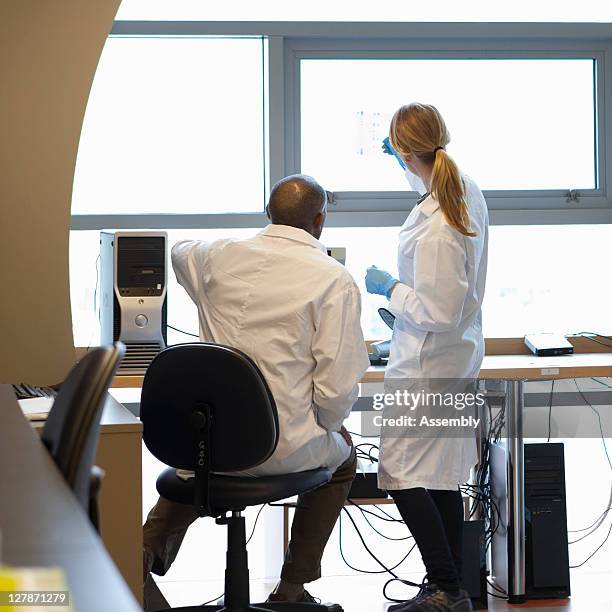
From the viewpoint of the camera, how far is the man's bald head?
237cm

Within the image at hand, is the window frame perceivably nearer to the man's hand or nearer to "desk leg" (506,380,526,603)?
"desk leg" (506,380,526,603)

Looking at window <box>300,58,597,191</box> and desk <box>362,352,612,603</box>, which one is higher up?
window <box>300,58,597,191</box>

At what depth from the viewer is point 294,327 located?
2.24 m

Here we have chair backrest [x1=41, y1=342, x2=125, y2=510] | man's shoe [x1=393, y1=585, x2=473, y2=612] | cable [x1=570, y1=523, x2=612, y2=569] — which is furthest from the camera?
cable [x1=570, y1=523, x2=612, y2=569]

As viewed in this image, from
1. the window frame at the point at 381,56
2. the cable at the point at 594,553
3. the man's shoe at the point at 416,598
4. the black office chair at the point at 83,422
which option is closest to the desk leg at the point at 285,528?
the man's shoe at the point at 416,598

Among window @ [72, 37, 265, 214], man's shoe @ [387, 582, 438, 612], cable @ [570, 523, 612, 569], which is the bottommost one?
cable @ [570, 523, 612, 569]

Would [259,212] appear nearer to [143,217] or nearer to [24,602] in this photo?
[143,217]

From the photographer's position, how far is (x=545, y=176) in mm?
3754

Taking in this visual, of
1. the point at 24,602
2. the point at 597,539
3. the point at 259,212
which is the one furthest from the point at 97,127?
the point at 24,602

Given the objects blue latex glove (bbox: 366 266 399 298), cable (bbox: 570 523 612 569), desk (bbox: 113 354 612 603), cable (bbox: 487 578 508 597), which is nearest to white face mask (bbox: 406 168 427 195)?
blue latex glove (bbox: 366 266 399 298)

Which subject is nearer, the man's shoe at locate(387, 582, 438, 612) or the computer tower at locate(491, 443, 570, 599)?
the man's shoe at locate(387, 582, 438, 612)

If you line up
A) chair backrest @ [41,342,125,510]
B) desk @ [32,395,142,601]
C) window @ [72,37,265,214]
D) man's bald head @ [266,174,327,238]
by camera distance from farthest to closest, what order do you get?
1. window @ [72,37,265,214]
2. man's bald head @ [266,174,327,238]
3. desk @ [32,395,142,601]
4. chair backrest @ [41,342,125,510]

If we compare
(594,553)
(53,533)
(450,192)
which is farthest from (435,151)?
(53,533)

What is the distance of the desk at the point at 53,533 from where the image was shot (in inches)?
26.7
